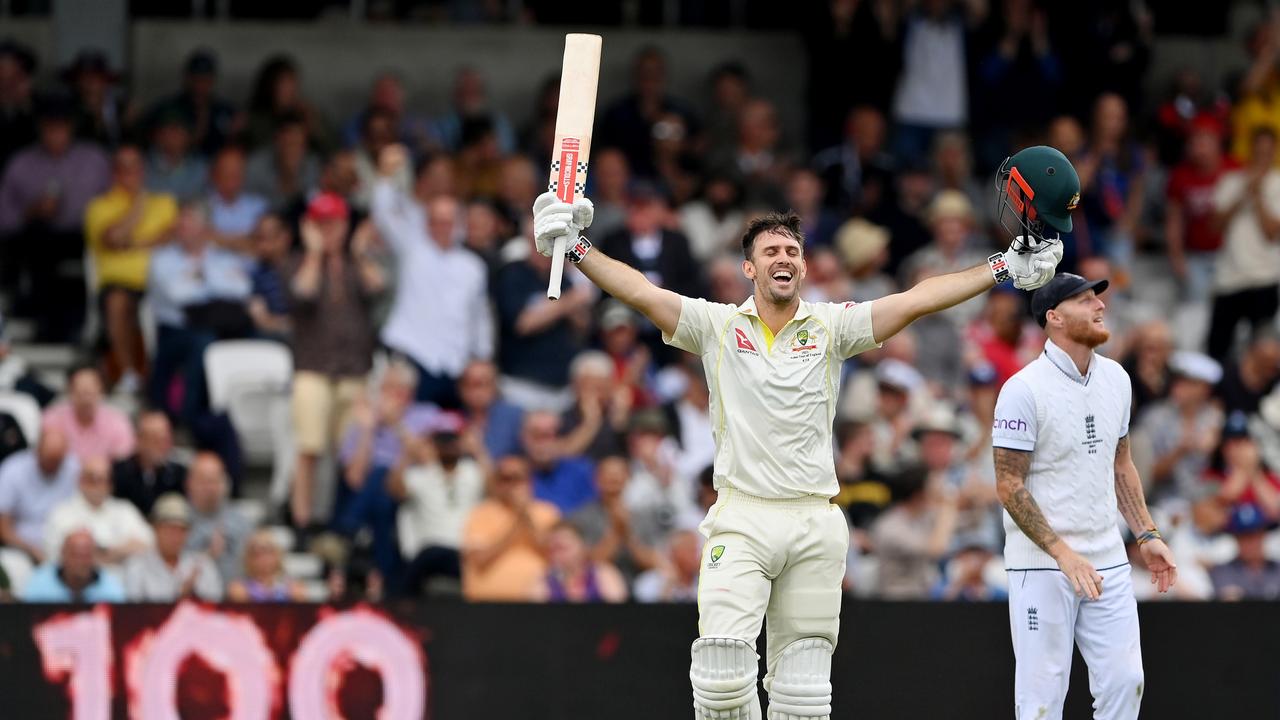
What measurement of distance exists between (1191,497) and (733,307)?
647 centimetres

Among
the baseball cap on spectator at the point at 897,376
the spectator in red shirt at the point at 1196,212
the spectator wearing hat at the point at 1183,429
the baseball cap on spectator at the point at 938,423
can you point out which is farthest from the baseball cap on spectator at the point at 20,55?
the spectator in red shirt at the point at 1196,212

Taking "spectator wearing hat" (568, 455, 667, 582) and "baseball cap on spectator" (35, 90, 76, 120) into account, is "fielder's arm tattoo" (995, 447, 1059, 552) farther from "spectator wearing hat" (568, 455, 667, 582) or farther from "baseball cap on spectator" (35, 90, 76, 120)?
"baseball cap on spectator" (35, 90, 76, 120)

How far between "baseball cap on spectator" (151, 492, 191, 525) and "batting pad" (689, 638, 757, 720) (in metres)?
5.12

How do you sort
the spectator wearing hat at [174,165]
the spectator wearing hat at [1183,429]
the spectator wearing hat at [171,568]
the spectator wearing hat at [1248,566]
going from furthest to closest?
the spectator wearing hat at [174,165]
the spectator wearing hat at [1183,429]
the spectator wearing hat at [1248,566]
the spectator wearing hat at [171,568]

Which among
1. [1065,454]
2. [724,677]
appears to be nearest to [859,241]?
[1065,454]

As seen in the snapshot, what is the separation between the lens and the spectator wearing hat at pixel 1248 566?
43.3 feet

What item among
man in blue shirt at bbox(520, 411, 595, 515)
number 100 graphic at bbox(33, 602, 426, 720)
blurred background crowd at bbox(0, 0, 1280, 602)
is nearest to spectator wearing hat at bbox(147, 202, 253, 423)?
blurred background crowd at bbox(0, 0, 1280, 602)

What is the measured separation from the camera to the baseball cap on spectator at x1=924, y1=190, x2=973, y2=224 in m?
15.5

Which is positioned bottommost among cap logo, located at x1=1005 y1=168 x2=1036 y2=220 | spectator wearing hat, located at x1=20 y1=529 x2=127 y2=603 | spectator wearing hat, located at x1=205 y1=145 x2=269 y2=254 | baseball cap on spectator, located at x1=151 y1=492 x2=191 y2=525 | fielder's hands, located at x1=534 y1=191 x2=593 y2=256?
spectator wearing hat, located at x1=20 y1=529 x2=127 y2=603

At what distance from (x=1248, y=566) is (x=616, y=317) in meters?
4.38

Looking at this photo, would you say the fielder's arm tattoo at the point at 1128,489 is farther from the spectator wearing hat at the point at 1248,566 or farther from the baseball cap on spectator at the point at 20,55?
the baseball cap on spectator at the point at 20,55

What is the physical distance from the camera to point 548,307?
565 inches

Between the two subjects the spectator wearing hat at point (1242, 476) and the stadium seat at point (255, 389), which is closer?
the spectator wearing hat at point (1242, 476)

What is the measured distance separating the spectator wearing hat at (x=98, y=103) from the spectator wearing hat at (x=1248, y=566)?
8.55m
